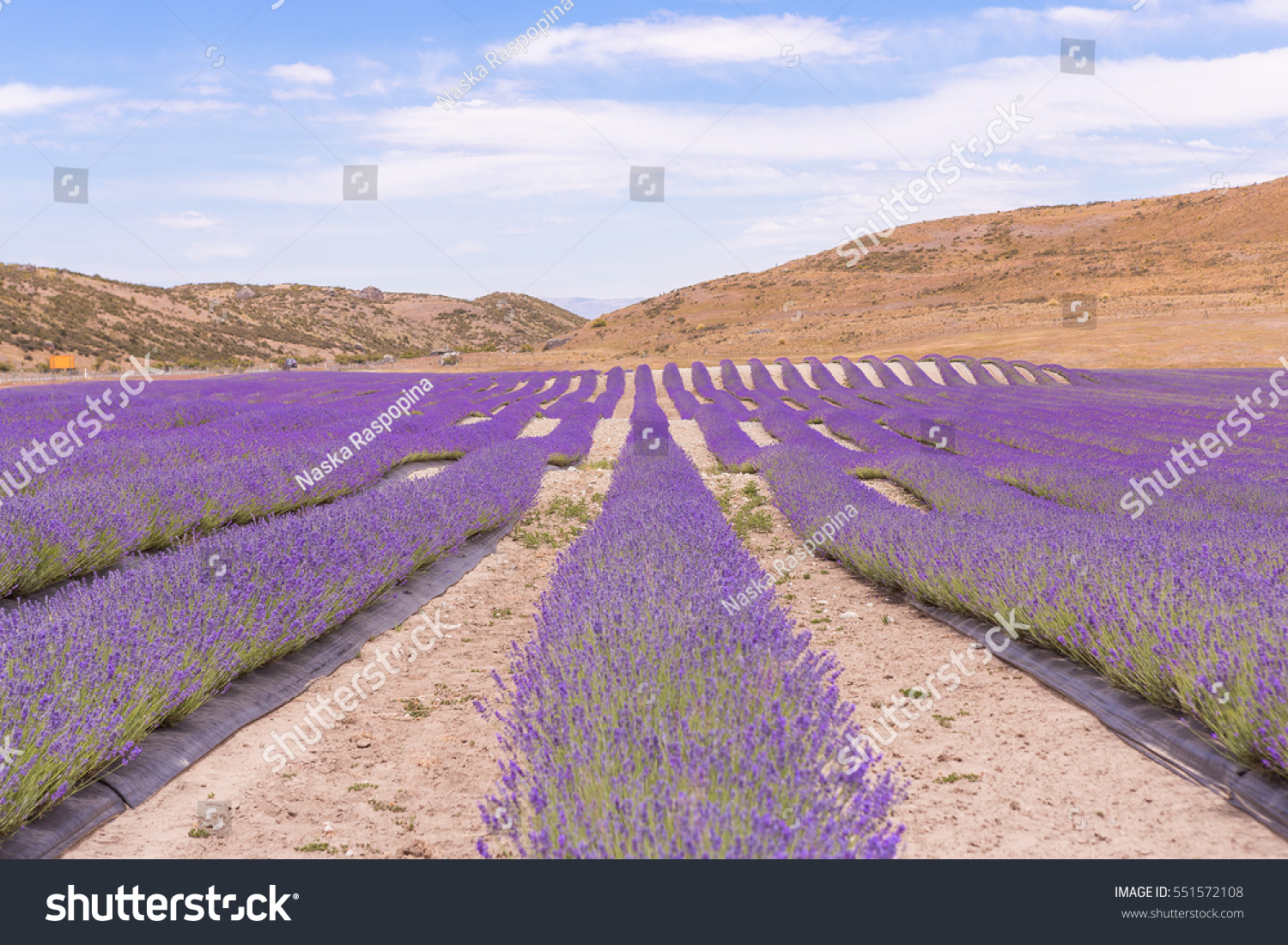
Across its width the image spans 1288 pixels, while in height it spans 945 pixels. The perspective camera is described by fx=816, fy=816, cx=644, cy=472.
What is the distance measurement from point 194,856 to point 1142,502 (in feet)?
25.1

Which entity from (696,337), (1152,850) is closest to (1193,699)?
(1152,850)

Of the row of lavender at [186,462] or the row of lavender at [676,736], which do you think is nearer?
the row of lavender at [676,736]

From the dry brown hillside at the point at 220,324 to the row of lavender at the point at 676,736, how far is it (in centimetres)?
4137

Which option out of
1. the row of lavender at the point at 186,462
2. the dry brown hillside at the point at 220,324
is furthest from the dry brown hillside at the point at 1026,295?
the row of lavender at the point at 186,462

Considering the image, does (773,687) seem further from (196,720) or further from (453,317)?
(453,317)

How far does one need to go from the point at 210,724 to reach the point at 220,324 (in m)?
64.9

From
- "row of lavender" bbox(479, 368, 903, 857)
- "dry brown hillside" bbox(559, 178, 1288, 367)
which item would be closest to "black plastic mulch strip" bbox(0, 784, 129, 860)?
"row of lavender" bbox(479, 368, 903, 857)

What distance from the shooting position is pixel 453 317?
328 feet

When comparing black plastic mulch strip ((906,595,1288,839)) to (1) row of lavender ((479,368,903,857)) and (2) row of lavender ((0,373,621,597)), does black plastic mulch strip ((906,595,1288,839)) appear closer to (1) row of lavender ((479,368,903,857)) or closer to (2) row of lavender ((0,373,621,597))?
(1) row of lavender ((479,368,903,857))

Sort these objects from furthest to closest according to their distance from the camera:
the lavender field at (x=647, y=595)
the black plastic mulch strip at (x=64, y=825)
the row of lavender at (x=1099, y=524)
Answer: the row of lavender at (x=1099, y=524) < the black plastic mulch strip at (x=64, y=825) < the lavender field at (x=647, y=595)

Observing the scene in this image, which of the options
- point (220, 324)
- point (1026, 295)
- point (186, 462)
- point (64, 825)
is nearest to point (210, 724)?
point (64, 825)

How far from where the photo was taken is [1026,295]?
58531mm

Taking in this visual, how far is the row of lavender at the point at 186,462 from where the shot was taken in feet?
18.0

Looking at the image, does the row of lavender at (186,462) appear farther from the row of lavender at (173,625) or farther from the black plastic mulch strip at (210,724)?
the black plastic mulch strip at (210,724)
